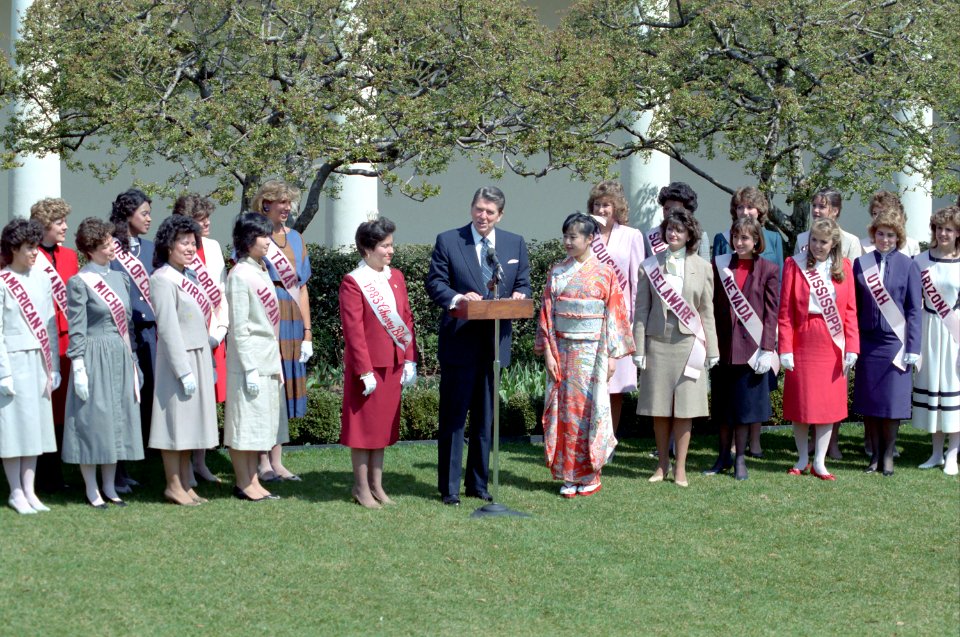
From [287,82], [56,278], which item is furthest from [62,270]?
[287,82]

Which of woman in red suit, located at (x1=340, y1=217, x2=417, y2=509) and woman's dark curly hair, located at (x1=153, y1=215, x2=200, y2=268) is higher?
woman's dark curly hair, located at (x1=153, y1=215, x2=200, y2=268)

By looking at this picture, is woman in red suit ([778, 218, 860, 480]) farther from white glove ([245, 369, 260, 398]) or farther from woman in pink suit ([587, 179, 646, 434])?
white glove ([245, 369, 260, 398])

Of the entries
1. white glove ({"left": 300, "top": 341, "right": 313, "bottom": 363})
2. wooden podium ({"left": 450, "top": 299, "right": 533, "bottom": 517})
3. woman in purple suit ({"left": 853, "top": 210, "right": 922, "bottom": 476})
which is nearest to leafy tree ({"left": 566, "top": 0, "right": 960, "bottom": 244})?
woman in purple suit ({"left": 853, "top": 210, "right": 922, "bottom": 476})

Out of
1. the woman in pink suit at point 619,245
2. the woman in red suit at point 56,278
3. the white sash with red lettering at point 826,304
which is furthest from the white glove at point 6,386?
the white sash with red lettering at point 826,304

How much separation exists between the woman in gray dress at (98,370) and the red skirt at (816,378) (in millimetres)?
4092

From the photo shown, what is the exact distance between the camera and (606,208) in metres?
8.56

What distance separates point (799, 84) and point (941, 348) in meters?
4.97

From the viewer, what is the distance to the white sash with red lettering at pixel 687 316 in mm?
7883

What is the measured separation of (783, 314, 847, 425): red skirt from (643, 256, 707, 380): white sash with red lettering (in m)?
0.73

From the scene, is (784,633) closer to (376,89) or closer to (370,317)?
(370,317)

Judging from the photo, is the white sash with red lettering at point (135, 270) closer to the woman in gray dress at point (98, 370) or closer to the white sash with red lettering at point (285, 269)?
the woman in gray dress at point (98, 370)

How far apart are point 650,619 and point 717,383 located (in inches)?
123

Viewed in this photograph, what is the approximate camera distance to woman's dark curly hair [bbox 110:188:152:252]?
24.8 ft

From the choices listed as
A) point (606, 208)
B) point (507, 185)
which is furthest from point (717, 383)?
point (507, 185)
